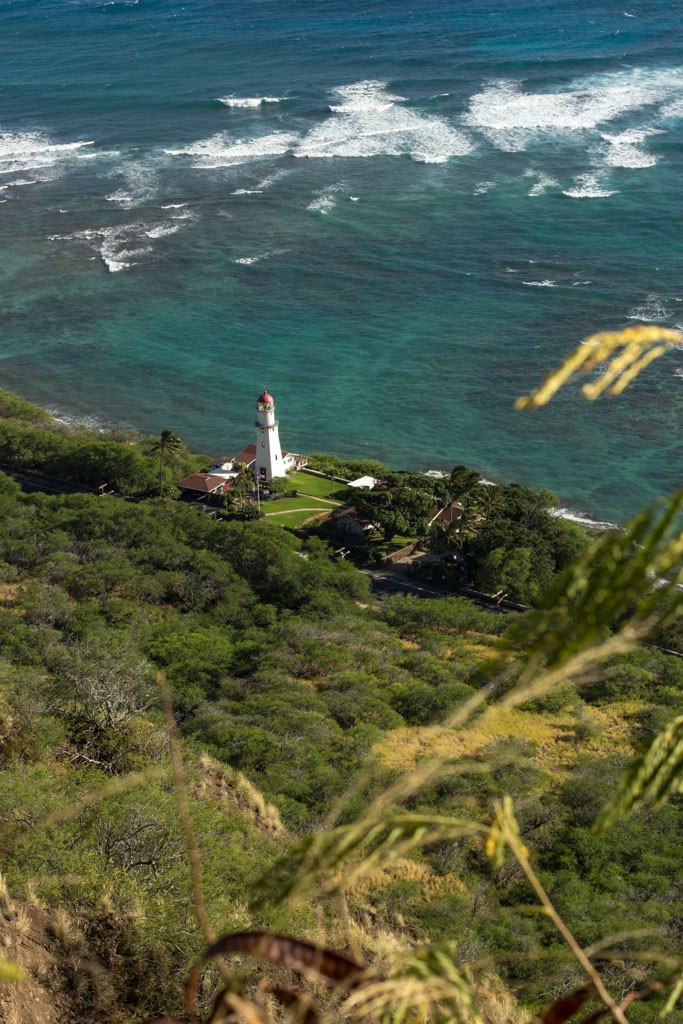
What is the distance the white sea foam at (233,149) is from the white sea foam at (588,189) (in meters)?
26.8

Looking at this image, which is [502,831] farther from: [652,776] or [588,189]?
[588,189]

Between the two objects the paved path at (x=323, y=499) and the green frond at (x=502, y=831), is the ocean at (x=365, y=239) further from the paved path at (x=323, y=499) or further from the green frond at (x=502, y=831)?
the green frond at (x=502, y=831)

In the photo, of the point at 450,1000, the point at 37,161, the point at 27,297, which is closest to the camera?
the point at 450,1000

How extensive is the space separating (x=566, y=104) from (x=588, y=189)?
72.5 ft

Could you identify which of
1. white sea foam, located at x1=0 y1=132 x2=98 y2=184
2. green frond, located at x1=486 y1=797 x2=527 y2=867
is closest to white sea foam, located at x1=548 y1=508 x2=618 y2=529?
green frond, located at x1=486 y1=797 x2=527 y2=867

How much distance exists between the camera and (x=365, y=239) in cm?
8138

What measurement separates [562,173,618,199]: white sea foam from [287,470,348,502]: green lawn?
141 ft

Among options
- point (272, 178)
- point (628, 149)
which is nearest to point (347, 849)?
point (272, 178)

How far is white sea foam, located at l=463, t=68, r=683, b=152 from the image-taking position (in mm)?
97188

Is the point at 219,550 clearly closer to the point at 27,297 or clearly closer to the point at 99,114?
the point at 27,297

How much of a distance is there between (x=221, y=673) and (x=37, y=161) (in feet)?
275

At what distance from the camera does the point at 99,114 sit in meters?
111

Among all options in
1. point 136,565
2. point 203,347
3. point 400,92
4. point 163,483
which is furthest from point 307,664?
point 400,92

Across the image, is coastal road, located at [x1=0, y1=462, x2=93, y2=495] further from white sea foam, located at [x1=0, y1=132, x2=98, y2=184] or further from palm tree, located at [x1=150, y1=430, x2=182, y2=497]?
white sea foam, located at [x1=0, y1=132, x2=98, y2=184]
